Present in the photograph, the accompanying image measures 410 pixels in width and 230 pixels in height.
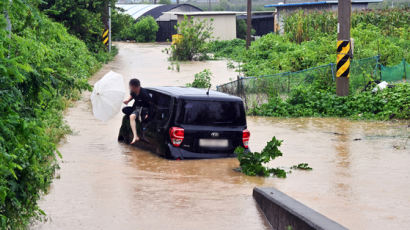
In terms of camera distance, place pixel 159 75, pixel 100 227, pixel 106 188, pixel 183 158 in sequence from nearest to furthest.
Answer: pixel 100 227
pixel 106 188
pixel 183 158
pixel 159 75

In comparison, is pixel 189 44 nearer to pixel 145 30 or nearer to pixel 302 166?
pixel 145 30

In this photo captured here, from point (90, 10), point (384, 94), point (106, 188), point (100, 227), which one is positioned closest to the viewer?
point (100, 227)

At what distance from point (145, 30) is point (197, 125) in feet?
173

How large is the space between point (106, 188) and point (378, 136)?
774 cm

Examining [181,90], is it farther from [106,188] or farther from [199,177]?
[106,188]

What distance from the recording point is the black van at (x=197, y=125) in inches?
462

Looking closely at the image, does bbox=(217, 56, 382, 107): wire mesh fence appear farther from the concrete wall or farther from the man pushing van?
the concrete wall

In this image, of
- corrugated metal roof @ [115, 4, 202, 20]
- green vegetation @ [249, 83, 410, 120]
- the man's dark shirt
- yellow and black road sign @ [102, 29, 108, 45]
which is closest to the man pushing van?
the man's dark shirt

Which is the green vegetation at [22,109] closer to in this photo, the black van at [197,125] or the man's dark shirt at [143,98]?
the black van at [197,125]

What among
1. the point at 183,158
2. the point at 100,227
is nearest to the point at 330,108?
the point at 183,158

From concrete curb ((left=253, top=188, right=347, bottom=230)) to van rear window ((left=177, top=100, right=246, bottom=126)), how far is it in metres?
2.99

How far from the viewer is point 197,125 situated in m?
11.8

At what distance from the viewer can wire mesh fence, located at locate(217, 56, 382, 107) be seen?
2014cm

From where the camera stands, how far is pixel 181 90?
12477 mm
